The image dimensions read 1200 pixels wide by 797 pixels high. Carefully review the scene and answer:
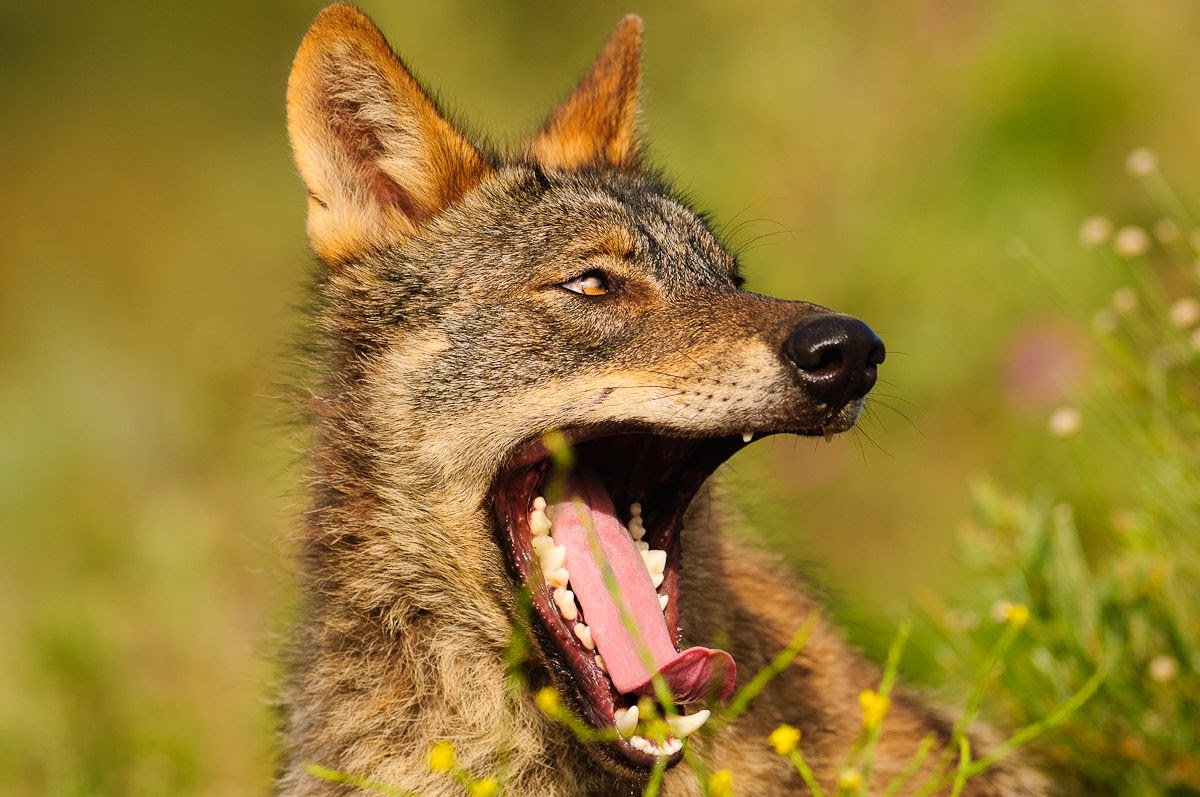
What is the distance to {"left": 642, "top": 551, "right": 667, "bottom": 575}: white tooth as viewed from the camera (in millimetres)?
3506

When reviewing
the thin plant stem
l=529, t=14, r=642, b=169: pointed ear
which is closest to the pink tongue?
the thin plant stem

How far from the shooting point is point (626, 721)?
3135 millimetres

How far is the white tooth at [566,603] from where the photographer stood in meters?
3.31

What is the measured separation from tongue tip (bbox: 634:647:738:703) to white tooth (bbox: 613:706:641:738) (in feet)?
0.28

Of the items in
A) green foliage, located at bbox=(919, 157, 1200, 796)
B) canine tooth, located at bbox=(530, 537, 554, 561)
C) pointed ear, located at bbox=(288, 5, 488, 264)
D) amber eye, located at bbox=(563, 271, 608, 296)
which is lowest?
green foliage, located at bbox=(919, 157, 1200, 796)

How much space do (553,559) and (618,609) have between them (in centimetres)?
24

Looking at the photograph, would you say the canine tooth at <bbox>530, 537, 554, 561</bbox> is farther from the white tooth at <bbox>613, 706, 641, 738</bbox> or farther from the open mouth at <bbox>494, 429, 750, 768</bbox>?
the white tooth at <bbox>613, 706, 641, 738</bbox>

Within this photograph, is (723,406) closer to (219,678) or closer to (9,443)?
(219,678)

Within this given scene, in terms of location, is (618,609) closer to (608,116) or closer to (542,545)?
(542,545)

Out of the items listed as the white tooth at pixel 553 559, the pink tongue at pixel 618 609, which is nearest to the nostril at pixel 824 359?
the pink tongue at pixel 618 609

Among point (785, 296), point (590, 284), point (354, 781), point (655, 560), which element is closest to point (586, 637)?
point (655, 560)

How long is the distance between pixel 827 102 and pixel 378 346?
5.55 metres

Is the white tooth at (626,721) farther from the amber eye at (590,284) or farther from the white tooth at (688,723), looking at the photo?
the amber eye at (590,284)

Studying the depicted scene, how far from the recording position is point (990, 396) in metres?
7.87
